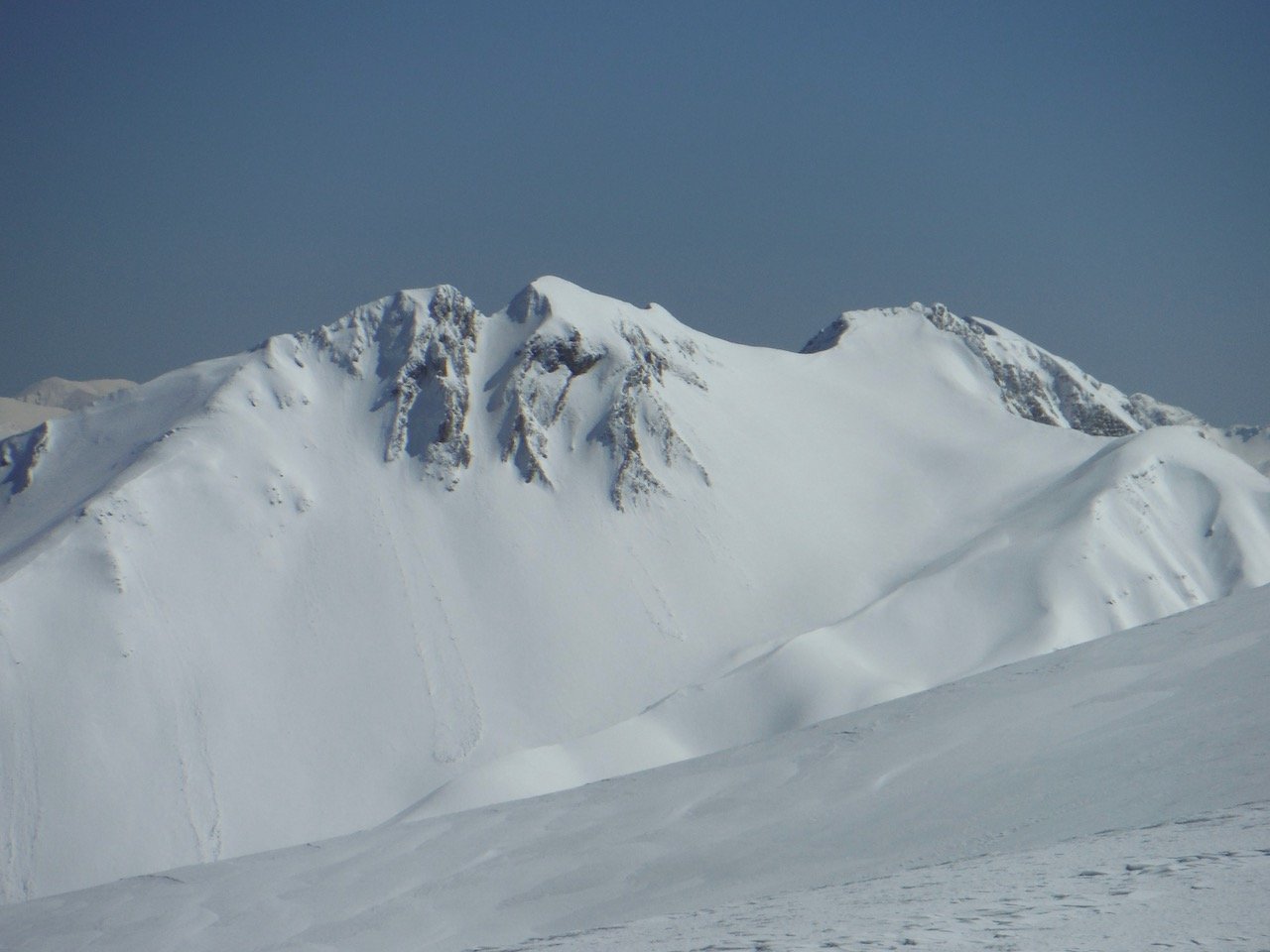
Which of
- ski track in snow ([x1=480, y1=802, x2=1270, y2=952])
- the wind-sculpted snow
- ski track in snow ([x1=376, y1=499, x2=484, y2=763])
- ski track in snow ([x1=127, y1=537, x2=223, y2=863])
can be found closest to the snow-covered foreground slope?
ski track in snow ([x1=480, y1=802, x2=1270, y2=952])

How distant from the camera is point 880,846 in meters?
10.4

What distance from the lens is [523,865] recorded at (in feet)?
39.5

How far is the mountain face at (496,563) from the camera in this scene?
51938 millimetres

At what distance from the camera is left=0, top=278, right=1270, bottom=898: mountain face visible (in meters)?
51.9

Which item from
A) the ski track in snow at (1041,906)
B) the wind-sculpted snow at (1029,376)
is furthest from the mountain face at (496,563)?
the ski track in snow at (1041,906)

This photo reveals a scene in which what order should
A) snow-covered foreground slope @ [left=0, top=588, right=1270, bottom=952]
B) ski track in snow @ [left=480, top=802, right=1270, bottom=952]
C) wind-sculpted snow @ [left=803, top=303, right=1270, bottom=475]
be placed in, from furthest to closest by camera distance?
wind-sculpted snow @ [left=803, top=303, right=1270, bottom=475], snow-covered foreground slope @ [left=0, top=588, right=1270, bottom=952], ski track in snow @ [left=480, top=802, right=1270, bottom=952]

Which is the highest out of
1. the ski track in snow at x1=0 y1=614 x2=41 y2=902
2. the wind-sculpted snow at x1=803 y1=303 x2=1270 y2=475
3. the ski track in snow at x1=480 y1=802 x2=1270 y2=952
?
the wind-sculpted snow at x1=803 y1=303 x2=1270 y2=475

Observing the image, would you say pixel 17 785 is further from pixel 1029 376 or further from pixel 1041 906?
pixel 1029 376

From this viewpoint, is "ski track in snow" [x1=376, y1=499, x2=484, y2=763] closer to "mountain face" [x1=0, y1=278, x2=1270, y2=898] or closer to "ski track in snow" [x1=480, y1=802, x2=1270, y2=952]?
"mountain face" [x1=0, y1=278, x2=1270, y2=898]

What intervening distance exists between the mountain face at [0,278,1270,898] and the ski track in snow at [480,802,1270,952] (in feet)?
127

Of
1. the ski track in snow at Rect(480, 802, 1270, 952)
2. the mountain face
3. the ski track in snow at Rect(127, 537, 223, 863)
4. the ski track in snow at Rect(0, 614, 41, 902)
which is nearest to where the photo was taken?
the ski track in snow at Rect(480, 802, 1270, 952)

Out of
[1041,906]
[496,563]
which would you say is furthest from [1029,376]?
[1041,906]

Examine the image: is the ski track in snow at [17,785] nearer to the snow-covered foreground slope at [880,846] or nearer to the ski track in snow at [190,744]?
the ski track in snow at [190,744]

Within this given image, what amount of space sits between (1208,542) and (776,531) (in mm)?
26811
